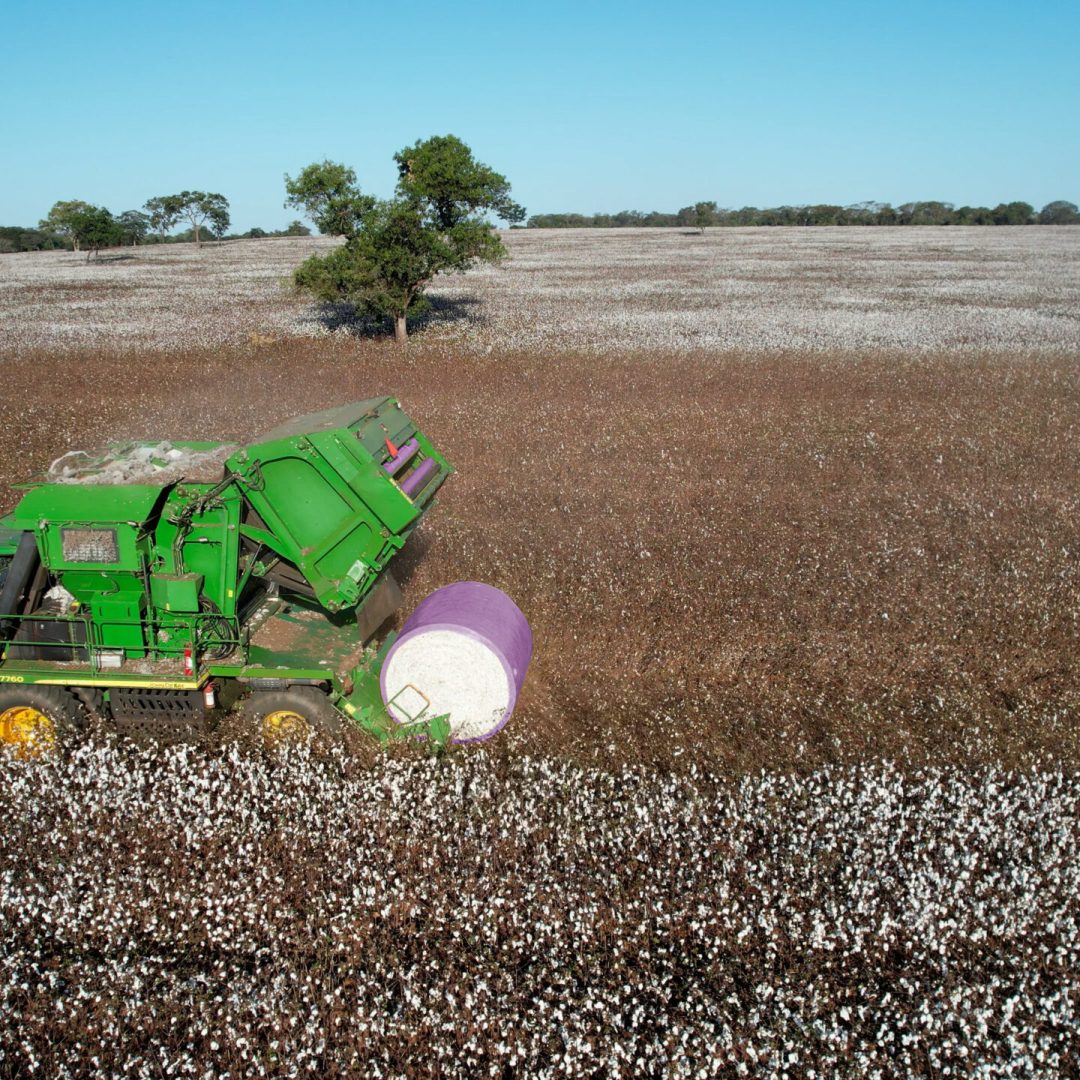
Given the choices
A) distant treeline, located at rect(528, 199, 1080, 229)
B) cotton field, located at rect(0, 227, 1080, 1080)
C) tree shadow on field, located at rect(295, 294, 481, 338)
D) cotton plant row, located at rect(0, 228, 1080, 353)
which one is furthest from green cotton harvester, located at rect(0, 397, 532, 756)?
distant treeline, located at rect(528, 199, 1080, 229)

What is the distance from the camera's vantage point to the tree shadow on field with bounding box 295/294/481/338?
1145 inches

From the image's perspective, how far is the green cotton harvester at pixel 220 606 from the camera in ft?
22.0

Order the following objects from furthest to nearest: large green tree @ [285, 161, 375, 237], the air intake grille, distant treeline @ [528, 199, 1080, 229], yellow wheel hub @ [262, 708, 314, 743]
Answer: distant treeline @ [528, 199, 1080, 229], large green tree @ [285, 161, 375, 237], yellow wheel hub @ [262, 708, 314, 743], the air intake grille

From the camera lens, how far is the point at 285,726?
699 cm

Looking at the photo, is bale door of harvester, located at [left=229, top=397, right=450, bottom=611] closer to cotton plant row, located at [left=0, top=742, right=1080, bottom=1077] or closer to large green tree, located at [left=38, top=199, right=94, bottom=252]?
cotton plant row, located at [left=0, top=742, right=1080, bottom=1077]

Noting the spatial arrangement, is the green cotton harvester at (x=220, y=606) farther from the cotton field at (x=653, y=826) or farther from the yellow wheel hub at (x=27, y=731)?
the cotton field at (x=653, y=826)

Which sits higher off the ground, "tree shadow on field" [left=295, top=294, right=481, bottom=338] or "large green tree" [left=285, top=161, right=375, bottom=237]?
"large green tree" [left=285, top=161, right=375, bottom=237]

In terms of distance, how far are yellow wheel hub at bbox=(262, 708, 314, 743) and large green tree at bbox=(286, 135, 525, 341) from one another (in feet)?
68.0

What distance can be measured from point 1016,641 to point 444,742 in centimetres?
604

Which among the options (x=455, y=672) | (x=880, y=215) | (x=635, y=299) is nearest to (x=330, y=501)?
(x=455, y=672)

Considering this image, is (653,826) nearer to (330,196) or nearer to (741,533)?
(741,533)

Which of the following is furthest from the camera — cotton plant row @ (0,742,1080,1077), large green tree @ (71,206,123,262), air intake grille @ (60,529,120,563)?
large green tree @ (71,206,123,262)

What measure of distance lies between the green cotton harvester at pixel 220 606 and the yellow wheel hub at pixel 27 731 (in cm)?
1

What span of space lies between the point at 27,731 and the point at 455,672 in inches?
137
